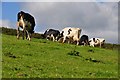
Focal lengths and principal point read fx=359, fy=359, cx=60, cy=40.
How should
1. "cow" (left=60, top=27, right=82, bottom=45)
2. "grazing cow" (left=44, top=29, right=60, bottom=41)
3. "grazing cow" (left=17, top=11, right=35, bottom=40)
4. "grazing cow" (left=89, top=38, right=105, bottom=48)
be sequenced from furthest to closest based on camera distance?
1. "grazing cow" (left=89, top=38, right=105, bottom=48)
2. "grazing cow" (left=44, top=29, right=60, bottom=41)
3. "cow" (left=60, top=27, right=82, bottom=45)
4. "grazing cow" (left=17, top=11, right=35, bottom=40)

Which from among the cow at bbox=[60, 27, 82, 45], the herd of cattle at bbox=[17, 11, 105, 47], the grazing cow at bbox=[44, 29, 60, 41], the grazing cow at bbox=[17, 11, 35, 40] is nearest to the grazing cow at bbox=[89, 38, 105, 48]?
the herd of cattle at bbox=[17, 11, 105, 47]

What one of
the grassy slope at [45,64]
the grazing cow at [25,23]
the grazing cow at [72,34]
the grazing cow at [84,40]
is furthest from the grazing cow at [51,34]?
the grassy slope at [45,64]

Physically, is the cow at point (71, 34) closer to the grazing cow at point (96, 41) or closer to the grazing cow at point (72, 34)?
the grazing cow at point (72, 34)

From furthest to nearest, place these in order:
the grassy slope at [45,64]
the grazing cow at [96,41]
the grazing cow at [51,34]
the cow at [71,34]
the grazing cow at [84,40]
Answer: the grazing cow at [96,41]
the grazing cow at [84,40]
the grazing cow at [51,34]
the cow at [71,34]
the grassy slope at [45,64]

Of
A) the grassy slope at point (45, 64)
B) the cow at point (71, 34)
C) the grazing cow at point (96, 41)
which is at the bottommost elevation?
the grassy slope at point (45, 64)

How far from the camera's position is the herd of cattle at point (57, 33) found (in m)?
40.6

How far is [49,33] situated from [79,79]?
4028 cm

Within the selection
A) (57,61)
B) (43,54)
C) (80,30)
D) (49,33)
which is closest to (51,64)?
(57,61)

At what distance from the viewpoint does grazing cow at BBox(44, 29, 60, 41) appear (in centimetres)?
5833

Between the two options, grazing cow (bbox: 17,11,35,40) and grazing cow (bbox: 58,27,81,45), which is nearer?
grazing cow (bbox: 17,11,35,40)

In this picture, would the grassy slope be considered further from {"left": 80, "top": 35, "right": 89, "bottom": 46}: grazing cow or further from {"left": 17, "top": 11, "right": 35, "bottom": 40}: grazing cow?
{"left": 80, "top": 35, "right": 89, "bottom": 46}: grazing cow

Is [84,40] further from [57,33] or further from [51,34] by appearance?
[51,34]

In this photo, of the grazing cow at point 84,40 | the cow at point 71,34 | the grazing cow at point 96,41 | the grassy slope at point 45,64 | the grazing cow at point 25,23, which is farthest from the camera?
the grazing cow at point 96,41

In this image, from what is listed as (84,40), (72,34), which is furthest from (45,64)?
(84,40)
